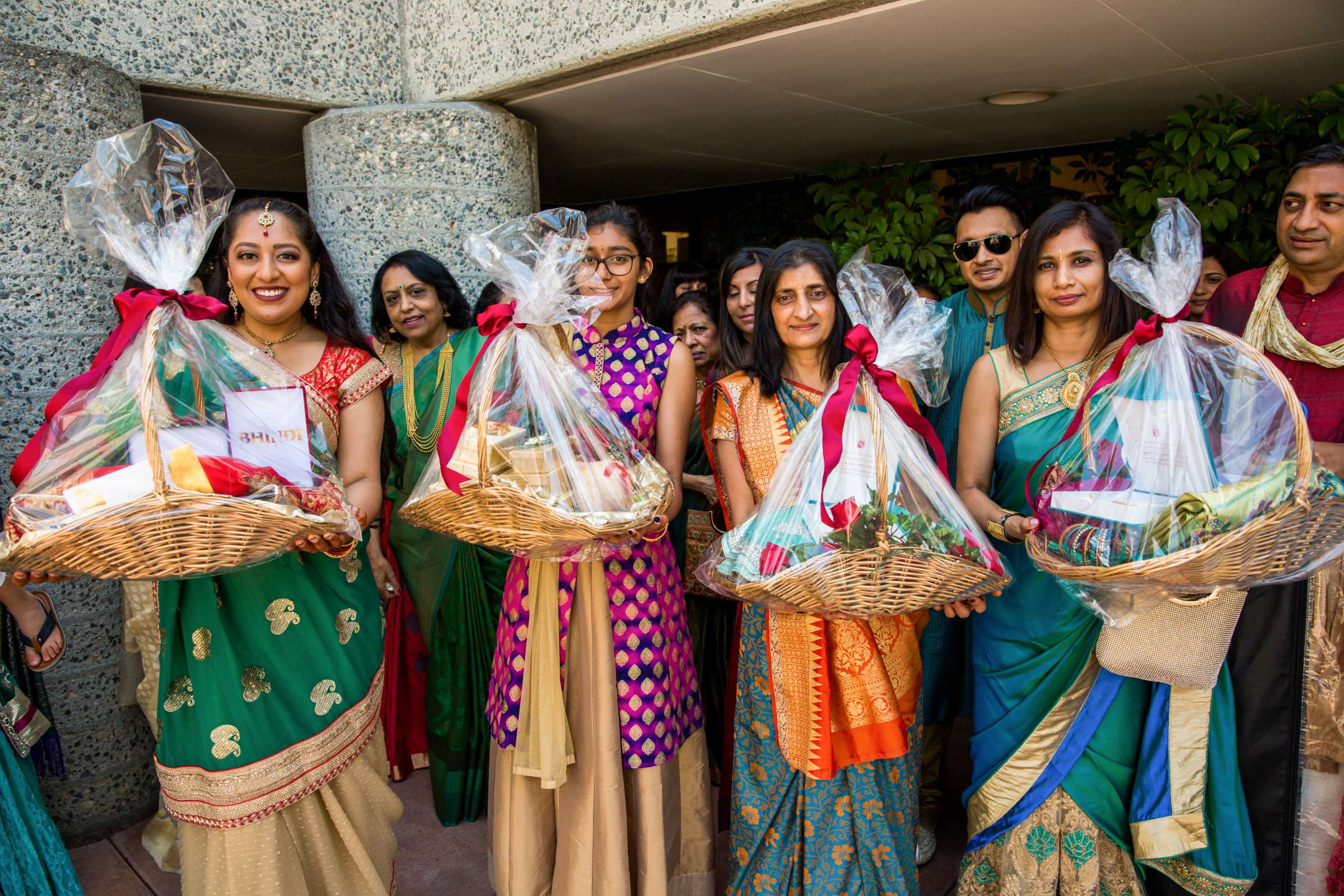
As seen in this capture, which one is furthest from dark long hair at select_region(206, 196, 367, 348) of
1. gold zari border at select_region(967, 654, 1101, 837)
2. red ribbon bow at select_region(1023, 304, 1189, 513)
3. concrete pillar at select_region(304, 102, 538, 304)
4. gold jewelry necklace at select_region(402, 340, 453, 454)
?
gold zari border at select_region(967, 654, 1101, 837)

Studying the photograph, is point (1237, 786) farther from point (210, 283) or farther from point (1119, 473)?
point (210, 283)

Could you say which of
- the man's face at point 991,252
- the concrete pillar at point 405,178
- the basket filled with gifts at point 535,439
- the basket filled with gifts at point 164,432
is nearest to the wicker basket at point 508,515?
the basket filled with gifts at point 535,439

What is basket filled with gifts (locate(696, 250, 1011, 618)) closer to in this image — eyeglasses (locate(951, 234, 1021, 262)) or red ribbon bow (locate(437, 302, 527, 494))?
red ribbon bow (locate(437, 302, 527, 494))

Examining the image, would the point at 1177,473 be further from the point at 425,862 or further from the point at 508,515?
the point at 425,862

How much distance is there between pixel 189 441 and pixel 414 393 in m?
1.65

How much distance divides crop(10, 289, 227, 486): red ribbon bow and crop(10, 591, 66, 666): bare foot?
483 mm

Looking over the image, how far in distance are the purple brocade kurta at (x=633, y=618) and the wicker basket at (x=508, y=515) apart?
1.18 feet

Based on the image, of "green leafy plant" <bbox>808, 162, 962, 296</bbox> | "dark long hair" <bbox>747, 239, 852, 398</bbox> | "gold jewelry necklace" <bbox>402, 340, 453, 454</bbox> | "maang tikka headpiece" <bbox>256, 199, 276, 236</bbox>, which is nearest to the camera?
"maang tikka headpiece" <bbox>256, 199, 276, 236</bbox>

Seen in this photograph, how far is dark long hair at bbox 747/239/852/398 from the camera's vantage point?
2.22 metres

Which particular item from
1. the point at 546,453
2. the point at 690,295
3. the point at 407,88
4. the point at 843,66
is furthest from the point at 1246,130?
the point at 407,88

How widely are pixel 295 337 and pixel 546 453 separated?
33.1 inches

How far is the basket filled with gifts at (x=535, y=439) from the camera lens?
69.8 inches

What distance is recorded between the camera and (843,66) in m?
3.03

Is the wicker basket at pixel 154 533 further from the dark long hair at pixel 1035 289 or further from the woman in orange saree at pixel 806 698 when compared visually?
the dark long hair at pixel 1035 289
